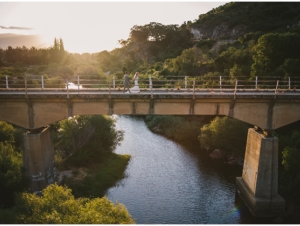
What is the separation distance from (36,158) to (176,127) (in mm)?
→ 27968

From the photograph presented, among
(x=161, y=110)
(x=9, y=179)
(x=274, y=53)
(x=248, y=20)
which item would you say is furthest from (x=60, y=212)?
(x=248, y=20)

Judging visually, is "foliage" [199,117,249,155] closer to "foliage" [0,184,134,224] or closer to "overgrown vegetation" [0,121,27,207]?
"foliage" [0,184,134,224]

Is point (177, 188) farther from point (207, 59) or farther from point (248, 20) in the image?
point (248, 20)

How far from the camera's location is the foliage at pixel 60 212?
1686 cm

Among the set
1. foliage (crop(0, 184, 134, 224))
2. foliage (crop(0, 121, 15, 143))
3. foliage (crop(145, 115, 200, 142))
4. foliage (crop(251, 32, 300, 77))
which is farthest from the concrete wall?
foliage (crop(145, 115, 200, 142))

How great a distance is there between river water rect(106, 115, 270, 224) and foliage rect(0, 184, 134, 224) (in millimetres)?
6895

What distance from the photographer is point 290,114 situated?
85.6 ft

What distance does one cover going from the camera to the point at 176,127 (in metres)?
49.3

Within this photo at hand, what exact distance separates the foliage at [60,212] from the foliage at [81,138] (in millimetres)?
14801

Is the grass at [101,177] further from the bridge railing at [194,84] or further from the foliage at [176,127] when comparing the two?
the foliage at [176,127]

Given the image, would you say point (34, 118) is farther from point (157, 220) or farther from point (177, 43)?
point (177, 43)

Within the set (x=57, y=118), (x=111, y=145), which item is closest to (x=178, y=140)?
(x=111, y=145)

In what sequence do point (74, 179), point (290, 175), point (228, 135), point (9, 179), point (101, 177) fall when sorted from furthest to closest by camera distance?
point (228, 135)
point (101, 177)
point (74, 179)
point (290, 175)
point (9, 179)

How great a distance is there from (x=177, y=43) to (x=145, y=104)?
9341 centimetres
